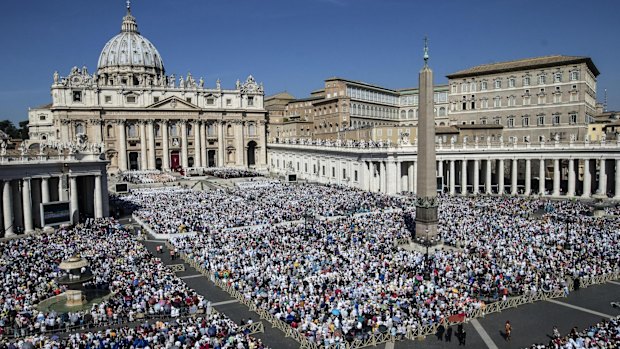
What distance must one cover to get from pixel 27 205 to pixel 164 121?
169 feet

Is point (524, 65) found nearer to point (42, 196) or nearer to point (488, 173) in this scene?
point (488, 173)

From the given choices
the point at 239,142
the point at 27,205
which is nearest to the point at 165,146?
the point at 239,142

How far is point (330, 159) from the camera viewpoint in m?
69.8

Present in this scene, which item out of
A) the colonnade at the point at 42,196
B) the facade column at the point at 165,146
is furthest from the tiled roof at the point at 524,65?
the colonnade at the point at 42,196

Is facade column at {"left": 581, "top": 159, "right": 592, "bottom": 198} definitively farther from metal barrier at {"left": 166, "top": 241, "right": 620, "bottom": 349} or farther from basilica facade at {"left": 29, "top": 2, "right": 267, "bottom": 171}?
basilica facade at {"left": 29, "top": 2, "right": 267, "bottom": 171}

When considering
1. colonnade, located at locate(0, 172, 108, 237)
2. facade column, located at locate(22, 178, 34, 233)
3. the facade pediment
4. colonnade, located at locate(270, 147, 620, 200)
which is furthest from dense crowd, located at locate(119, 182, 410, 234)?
the facade pediment

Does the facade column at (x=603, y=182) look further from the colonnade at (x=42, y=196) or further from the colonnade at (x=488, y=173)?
the colonnade at (x=42, y=196)

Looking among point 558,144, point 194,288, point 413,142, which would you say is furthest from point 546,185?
point 194,288

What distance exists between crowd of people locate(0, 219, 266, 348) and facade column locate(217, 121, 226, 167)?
61534 millimetres

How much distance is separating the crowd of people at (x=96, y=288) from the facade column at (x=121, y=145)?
54.2m

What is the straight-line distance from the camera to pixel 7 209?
3672 centimetres

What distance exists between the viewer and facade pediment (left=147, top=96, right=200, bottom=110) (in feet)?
283

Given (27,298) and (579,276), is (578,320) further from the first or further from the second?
(27,298)

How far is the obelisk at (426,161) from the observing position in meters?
30.6
